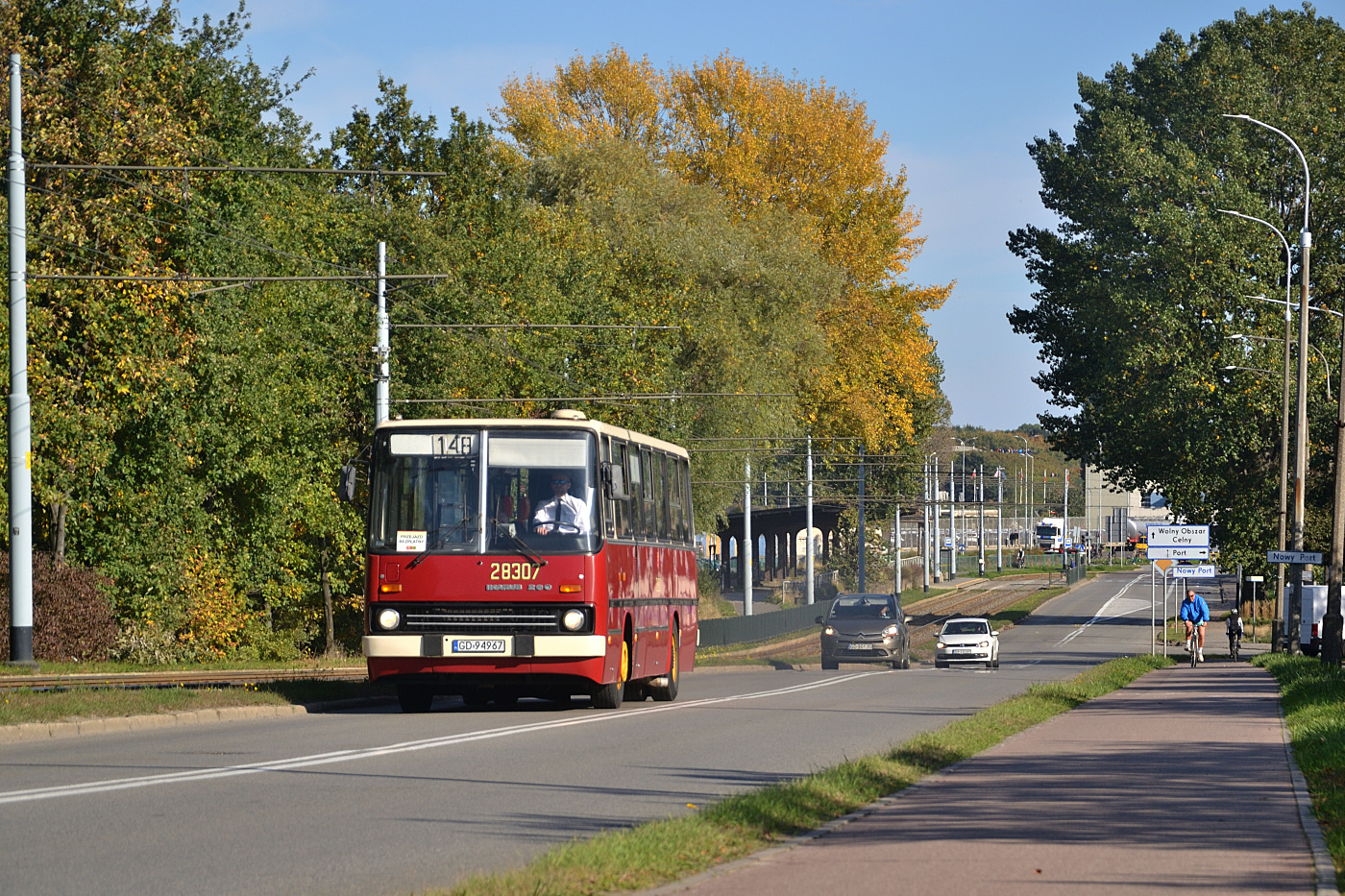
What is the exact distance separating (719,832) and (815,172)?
5268 centimetres

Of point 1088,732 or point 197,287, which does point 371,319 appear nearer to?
point 197,287

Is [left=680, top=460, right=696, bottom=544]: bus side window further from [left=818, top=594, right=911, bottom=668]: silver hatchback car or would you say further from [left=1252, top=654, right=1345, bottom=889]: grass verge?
[left=818, top=594, right=911, bottom=668]: silver hatchback car

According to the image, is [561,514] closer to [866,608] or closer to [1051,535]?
[866,608]

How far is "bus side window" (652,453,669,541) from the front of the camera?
77.8 feet

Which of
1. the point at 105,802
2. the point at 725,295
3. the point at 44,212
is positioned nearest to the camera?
the point at 105,802

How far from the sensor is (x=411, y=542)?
19.4 meters

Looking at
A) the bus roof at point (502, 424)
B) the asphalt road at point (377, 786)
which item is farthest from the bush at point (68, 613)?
the bus roof at point (502, 424)

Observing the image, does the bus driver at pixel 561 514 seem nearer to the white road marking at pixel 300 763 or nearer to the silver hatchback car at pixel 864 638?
the white road marking at pixel 300 763

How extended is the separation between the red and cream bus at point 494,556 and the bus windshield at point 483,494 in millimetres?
11

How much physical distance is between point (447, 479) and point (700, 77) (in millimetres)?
44801

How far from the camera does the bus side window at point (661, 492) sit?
23719mm

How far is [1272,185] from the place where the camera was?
57250mm

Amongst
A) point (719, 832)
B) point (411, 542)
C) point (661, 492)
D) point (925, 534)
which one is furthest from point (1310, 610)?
point (925, 534)

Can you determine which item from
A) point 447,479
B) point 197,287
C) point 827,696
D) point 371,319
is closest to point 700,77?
point 371,319
